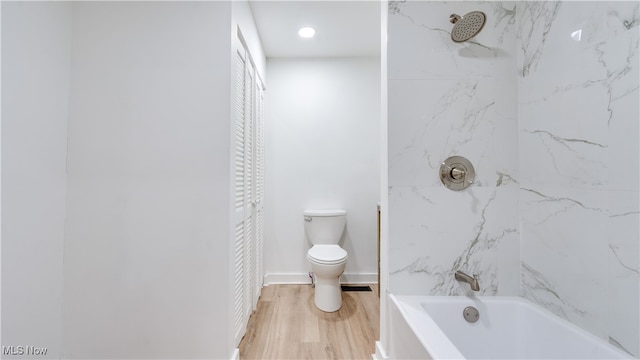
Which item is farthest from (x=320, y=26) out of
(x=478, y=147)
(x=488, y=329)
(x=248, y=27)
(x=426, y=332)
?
(x=488, y=329)

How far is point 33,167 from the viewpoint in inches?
44.0

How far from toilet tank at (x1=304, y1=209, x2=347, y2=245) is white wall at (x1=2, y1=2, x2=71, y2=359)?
1659 mm

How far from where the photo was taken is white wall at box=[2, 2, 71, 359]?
1.02 m

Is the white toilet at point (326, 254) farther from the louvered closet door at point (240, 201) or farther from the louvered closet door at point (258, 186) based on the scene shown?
the louvered closet door at point (240, 201)

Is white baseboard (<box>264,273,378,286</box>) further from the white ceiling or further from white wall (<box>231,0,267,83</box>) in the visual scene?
the white ceiling

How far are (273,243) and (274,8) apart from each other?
205cm

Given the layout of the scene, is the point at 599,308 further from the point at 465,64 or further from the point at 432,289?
the point at 465,64

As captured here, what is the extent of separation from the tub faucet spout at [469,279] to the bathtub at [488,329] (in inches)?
4.5

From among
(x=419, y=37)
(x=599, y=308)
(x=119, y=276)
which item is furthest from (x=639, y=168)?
(x=119, y=276)

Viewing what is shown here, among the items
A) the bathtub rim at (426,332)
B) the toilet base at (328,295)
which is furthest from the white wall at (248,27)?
the toilet base at (328,295)

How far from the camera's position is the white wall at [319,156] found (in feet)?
8.20

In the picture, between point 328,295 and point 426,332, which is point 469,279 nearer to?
point 426,332

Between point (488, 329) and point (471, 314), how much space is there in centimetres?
11

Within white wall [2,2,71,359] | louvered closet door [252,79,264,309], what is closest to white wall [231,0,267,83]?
louvered closet door [252,79,264,309]
